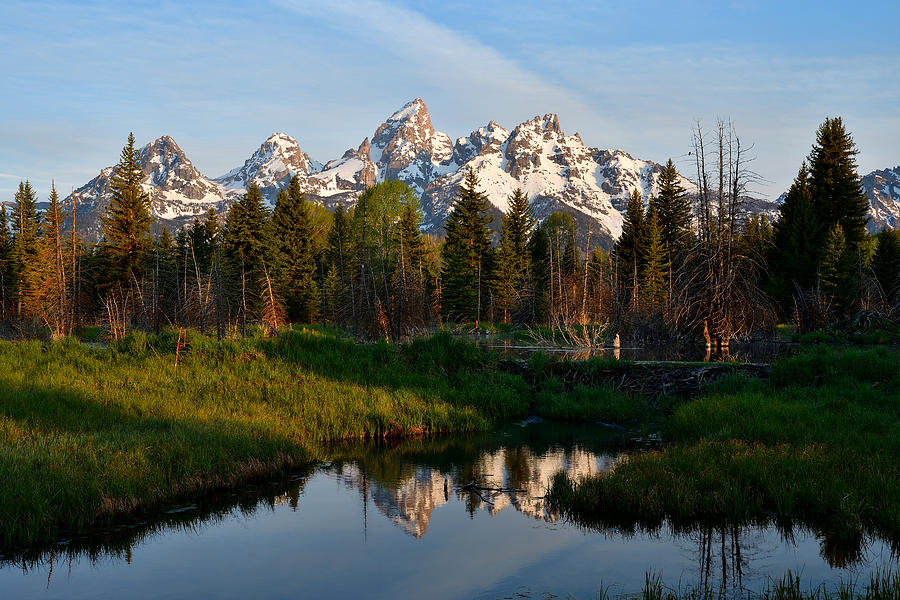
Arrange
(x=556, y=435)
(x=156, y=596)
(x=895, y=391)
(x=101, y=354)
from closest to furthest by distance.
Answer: (x=156, y=596) → (x=895, y=391) → (x=556, y=435) → (x=101, y=354)

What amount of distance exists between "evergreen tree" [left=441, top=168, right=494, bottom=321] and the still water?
4448 cm

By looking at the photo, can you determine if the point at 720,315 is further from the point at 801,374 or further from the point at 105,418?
the point at 105,418

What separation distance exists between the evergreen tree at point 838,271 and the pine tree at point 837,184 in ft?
26.8

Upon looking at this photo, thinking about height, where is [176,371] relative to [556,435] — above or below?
above

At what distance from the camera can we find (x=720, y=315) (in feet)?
86.3

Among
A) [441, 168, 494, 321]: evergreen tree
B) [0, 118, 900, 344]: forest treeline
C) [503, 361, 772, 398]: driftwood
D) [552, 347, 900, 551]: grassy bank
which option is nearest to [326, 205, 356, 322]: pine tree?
[0, 118, 900, 344]: forest treeline

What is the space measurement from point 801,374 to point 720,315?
9.39 meters

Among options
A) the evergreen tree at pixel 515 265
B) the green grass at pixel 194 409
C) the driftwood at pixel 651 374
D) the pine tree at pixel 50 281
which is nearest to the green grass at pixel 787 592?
the green grass at pixel 194 409

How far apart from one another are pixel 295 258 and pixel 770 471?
5128cm

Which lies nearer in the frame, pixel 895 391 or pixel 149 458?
pixel 149 458

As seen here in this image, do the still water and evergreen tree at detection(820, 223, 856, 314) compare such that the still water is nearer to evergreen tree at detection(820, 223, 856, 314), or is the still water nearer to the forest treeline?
the forest treeline

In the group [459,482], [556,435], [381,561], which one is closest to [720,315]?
[556,435]

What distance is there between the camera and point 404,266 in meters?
41.3

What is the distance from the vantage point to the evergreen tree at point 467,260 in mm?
57406
